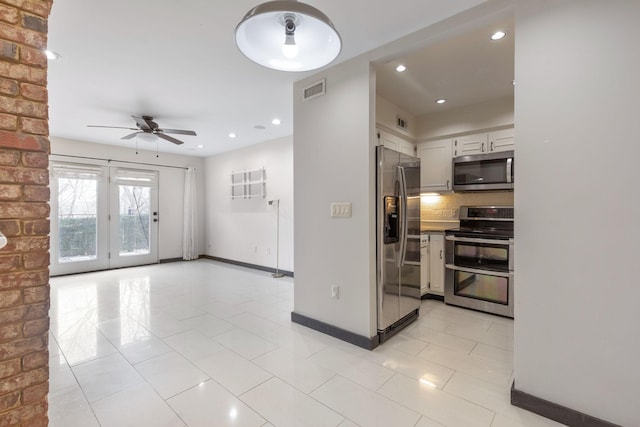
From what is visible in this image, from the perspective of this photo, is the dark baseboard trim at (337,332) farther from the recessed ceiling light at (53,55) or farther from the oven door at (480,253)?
the recessed ceiling light at (53,55)

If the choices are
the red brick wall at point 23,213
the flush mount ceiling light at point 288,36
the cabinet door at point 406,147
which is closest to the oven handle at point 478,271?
the cabinet door at point 406,147

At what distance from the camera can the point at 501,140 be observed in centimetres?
368

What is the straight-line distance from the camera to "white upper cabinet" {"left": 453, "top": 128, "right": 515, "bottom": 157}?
3648 millimetres

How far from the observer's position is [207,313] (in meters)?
3.59

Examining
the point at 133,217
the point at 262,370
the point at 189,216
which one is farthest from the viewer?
the point at 189,216

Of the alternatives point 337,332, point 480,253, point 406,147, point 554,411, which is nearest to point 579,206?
point 554,411

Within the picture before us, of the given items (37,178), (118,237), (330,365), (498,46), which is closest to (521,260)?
(330,365)

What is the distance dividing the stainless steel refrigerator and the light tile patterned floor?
0.26 m

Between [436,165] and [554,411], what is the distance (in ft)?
10.1

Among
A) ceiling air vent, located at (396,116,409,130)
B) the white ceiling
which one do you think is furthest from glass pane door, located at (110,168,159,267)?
ceiling air vent, located at (396,116,409,130)

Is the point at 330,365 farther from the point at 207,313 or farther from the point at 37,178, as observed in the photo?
the point at 37,178

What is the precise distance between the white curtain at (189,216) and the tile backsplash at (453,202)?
18.1ft

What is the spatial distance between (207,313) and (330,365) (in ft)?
6.26

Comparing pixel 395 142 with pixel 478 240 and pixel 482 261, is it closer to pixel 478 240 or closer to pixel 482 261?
pixel 478 240
